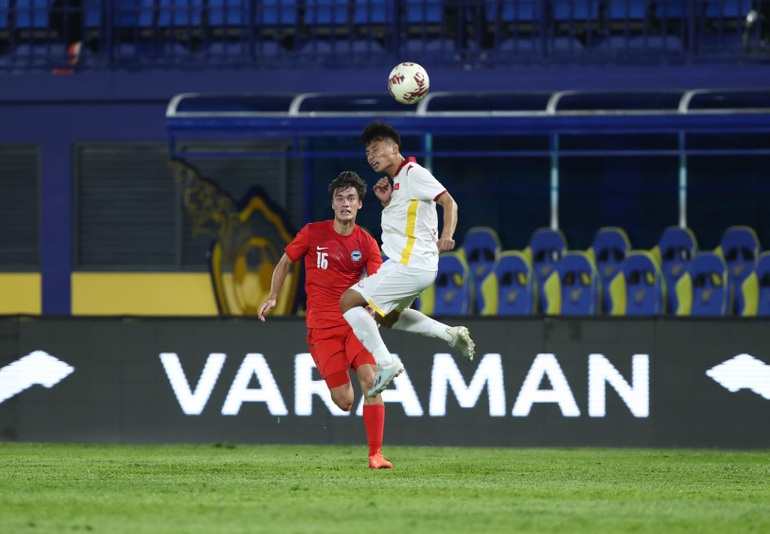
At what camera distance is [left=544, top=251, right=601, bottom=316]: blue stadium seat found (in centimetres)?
1647

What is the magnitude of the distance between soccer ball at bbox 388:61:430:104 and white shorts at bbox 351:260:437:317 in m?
1.87

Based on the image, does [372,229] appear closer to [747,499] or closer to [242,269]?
[242,269]

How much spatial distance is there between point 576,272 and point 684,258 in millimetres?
1424

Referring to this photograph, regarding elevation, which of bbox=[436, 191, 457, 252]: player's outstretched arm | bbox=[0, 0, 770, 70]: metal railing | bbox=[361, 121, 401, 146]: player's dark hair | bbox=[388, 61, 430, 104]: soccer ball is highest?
bbox=[0, 0, 770, 70]: metal railing

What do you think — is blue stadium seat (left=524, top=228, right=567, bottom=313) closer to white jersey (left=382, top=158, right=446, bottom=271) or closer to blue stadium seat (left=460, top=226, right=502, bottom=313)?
blue stadium seat (left=460, top=226, right=502, bottom=313)

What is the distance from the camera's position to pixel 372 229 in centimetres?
1895

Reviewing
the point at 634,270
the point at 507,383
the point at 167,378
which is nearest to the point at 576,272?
the point at 634,270

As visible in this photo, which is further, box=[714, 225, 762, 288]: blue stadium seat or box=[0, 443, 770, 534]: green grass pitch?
box=[714, 225, 762, 288]: blue stadium seat

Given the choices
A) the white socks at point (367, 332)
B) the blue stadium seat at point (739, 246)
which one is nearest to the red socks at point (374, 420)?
the white socks at point (367, 332)

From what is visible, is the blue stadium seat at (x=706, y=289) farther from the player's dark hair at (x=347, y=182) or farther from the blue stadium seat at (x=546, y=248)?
the player's dark hair at (x=347, y=182)

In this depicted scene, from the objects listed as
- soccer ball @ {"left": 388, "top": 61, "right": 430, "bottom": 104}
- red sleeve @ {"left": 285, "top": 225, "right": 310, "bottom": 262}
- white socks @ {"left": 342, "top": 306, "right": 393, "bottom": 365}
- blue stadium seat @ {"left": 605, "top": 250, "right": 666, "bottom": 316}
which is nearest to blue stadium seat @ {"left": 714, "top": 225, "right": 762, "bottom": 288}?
blue stadium seat @ {"left": 605, "top": 250, "right": 666, "bottom": 316}

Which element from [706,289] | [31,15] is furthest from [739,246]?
[31,15]

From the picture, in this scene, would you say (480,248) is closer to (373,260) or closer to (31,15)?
(31,15)

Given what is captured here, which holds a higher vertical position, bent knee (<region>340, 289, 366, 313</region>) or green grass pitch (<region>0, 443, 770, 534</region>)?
bent knee (<region>340, 289, 366, 313</region>)
